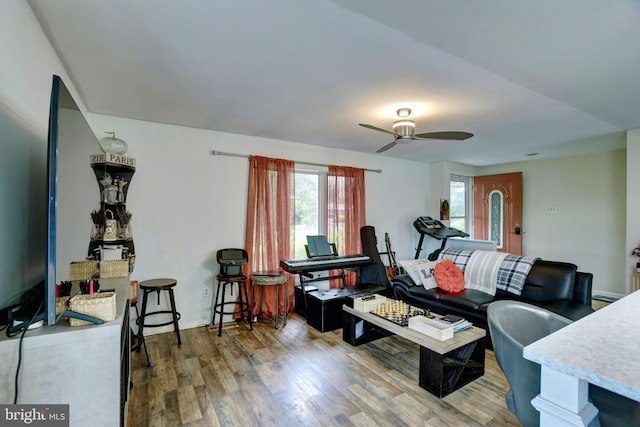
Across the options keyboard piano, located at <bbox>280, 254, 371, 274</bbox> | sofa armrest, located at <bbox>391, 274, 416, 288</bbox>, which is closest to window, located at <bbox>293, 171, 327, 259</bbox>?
keyboard piano, located at <bbox>280, 254, 371, 274</bbox>

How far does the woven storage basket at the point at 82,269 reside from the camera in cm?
189

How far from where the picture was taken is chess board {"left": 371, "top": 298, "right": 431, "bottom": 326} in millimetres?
2488

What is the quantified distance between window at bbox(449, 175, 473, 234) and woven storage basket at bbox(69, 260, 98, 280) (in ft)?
19.7

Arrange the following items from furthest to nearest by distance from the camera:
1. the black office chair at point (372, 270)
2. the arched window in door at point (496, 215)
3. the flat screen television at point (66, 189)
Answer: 1. the arched window in door at point (496, 215)
2. the black office chair at point (372, 270)
3. the flat screen television at point (66, 189)

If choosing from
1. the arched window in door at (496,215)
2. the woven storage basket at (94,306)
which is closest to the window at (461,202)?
the arched window in door at (496,215)

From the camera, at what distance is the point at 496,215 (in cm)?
611

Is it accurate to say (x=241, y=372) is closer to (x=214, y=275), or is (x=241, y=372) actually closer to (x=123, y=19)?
(x=214, y=275)

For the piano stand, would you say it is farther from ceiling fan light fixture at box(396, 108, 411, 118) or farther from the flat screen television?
the flat screen television

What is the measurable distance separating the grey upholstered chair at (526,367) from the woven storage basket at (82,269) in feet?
7.64

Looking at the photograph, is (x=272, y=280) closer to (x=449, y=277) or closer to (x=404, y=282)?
(x=404, y=282)

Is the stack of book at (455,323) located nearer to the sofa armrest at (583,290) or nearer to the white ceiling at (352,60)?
the sofa armrest at (583,290)

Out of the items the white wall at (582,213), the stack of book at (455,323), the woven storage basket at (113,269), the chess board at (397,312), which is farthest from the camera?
the white wall at (582,213)

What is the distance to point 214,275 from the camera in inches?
143

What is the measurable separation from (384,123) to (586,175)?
4091 millimetres
